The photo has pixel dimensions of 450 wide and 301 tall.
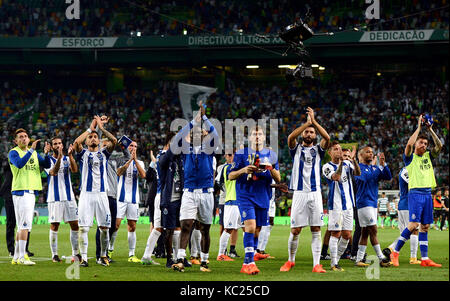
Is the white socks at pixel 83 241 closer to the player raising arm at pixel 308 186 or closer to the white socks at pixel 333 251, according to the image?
the player raising arm at pixel 308 186

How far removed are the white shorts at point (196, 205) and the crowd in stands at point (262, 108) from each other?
93.2ft

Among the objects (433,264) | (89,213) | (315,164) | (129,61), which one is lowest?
(433,264)

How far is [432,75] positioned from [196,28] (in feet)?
51.2

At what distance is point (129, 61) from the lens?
45000 mm

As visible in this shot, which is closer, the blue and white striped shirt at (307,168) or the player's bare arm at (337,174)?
the blue and white striped shirt at (307,168)

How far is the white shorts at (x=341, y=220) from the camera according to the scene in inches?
518

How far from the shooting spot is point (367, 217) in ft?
45.5

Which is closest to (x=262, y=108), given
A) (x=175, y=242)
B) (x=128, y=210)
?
(x=128, y=210)

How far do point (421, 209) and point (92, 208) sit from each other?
620 cm

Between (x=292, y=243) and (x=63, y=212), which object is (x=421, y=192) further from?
(x=63, y=212)

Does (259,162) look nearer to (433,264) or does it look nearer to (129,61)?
(433,264)

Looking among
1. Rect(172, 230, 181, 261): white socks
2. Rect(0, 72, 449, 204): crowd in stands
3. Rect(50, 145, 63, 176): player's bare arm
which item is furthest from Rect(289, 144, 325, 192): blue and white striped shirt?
Rect(0, 72, 449, 204): crowd in stands

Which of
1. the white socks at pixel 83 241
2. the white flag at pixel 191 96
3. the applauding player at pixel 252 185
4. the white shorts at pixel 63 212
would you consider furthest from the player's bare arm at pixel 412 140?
the white shorts at pixel 63 212

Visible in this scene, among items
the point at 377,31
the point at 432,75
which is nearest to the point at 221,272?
the point at 377,31
